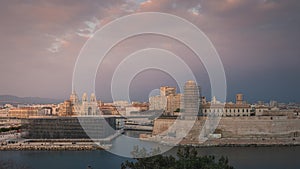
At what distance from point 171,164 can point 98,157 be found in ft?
17.0

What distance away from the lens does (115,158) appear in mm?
7797

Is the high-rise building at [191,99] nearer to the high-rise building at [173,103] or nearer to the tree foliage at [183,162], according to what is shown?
the high-rise building at [173,103]

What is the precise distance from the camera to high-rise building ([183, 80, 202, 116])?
12.9 meters

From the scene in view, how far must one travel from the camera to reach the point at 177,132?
10.9 metres

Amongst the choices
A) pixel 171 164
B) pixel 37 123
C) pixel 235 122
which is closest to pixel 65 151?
pixel 37 123

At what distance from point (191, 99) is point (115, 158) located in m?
6.04

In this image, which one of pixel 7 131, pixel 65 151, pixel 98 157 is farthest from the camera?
pixel 7 131

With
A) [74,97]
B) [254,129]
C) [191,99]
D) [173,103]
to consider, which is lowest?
[254,129]

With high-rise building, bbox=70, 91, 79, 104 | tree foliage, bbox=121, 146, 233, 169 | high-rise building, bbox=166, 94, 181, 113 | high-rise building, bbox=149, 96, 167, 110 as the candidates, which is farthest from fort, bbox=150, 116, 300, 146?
high-rise building, bbox=70, 91, 79, 104

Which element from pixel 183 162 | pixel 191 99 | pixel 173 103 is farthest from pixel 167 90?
pixel 183 162

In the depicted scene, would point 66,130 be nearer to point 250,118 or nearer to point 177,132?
point 177,132

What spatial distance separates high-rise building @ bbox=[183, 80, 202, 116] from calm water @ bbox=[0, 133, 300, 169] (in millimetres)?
3895

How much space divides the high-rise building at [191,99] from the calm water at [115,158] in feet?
12.8

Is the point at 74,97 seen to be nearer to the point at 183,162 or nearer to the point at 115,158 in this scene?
the point at 115,158
